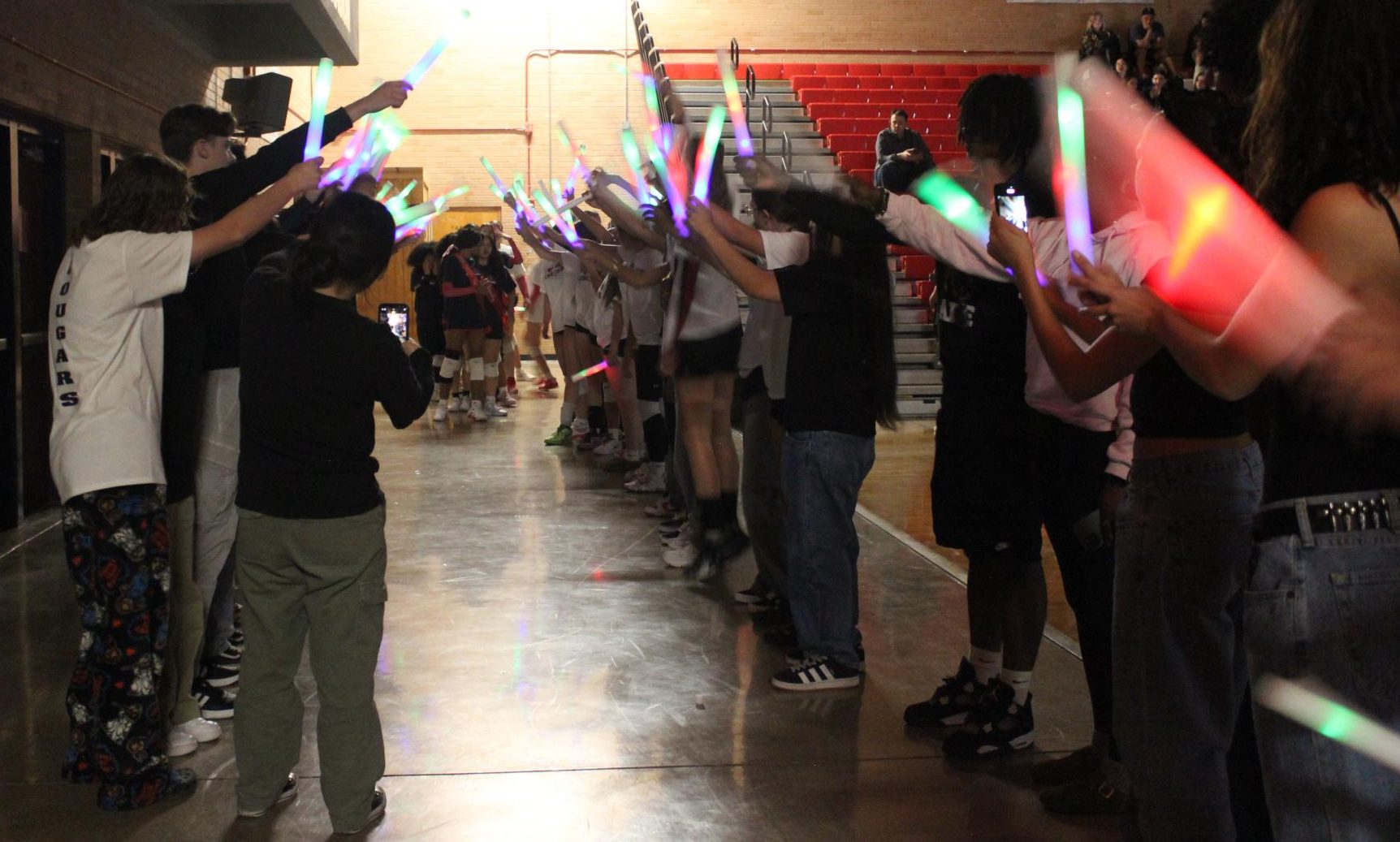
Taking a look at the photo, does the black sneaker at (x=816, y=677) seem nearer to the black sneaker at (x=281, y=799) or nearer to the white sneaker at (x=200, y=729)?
the black sneaker at (x=281, y=799)

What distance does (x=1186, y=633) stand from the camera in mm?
2229

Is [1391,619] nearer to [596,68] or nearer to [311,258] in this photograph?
[311,258]

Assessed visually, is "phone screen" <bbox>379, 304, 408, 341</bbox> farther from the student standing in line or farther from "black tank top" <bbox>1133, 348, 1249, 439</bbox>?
"black tank top" <bbox>1133, 348, 1249, 439</bbox>

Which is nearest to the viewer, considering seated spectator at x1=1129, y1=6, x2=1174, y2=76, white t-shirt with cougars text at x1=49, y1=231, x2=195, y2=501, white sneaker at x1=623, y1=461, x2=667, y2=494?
white t-shirt with cougars text at x1=49, y1=231, x2=195, y2=501

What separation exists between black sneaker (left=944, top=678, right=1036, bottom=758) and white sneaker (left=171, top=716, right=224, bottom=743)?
2105 mm

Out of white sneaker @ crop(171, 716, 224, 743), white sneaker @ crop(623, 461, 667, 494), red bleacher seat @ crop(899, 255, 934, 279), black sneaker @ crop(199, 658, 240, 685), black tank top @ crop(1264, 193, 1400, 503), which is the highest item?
red bleacher seat @ crop(899, 255, 934, 279)

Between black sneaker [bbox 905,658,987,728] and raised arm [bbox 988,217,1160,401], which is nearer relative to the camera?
raised arm [bbox 988,217,1160,401]

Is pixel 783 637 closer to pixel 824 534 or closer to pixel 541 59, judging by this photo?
pixel 824 534

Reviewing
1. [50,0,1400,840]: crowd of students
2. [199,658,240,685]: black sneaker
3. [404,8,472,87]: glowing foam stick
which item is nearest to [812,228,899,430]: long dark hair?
[50,0,1400,840]: crowd of students

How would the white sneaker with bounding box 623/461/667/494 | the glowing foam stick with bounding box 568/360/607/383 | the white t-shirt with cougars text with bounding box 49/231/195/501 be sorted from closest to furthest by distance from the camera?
the white t-shirt with cougars text with bounding box 49/231/195/501 → the white sneaker with bounding box 623/461/667/494 → the glowing foam stick with bounding box 568/360/607/383

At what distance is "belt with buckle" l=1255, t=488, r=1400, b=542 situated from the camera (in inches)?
60.4

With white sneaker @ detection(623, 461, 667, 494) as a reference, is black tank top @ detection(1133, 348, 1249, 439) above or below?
above

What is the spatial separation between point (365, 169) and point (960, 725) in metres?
2.33

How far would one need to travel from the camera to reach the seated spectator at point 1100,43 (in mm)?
16031
